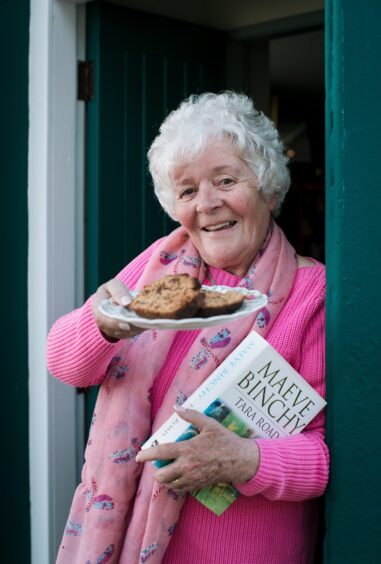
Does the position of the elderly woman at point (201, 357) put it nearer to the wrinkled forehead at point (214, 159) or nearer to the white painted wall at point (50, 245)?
the wrinkled forehead at point (214, 159)

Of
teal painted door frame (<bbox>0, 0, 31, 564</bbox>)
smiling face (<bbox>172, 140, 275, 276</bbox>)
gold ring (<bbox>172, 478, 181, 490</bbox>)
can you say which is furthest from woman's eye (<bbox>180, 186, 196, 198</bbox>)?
teal painted door frame (<bbox>0, 0, 31, 564</bbox>)

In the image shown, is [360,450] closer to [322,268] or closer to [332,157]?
[322,268]

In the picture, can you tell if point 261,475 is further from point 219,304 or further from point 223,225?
point 223,225

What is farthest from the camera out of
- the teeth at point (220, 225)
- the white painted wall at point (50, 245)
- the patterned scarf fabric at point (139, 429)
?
the white painted wall at point (50, 245)

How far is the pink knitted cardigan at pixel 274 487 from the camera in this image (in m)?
1.61

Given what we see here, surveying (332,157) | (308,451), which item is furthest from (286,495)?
(332,157)

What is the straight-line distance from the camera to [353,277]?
1.54 m

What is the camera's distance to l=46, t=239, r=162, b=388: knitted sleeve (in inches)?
69.4

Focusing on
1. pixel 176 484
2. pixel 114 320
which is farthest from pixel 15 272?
pixel 176 484

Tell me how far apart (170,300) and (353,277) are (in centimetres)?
44

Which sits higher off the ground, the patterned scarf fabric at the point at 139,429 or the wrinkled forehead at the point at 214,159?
the wrinkled forehead at the point at 214,159

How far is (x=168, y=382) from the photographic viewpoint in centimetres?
182

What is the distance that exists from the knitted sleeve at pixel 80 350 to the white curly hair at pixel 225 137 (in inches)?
17.7

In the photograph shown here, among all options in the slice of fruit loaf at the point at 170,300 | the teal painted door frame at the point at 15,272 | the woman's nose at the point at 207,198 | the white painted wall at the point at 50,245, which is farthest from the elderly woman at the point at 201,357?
the teal painted door frame at the point at 15,272
